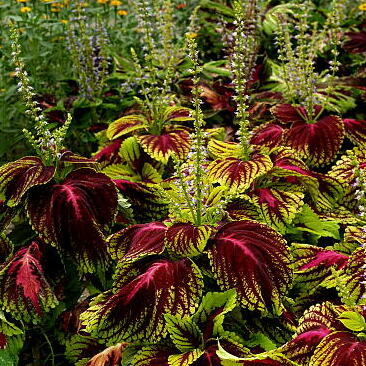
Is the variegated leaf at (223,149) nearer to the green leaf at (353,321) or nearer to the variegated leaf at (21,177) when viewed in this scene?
the variegated leaf at (21,177)

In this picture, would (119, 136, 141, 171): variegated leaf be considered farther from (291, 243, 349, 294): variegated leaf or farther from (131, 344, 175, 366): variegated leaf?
(131, 344, 175, 366): variegated leaf

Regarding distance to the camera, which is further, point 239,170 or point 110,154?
point 110,154

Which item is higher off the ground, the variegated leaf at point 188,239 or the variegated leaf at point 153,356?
the variegated leaf at point 188,239

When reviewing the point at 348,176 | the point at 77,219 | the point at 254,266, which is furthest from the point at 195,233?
the point at 348,176

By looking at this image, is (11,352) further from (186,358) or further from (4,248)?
(186,358)

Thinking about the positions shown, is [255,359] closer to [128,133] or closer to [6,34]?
[128,133]

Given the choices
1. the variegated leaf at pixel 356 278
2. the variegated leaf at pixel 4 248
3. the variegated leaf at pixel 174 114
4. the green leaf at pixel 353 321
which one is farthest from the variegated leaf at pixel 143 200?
the green leaf at pixel 353 321

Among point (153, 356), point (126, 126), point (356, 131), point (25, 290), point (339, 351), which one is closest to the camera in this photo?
point (339, 351)

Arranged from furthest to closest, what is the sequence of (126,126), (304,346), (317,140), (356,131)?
(126,126)
(356,131)
(317,140)
(304,346)

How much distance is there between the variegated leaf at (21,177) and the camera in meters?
2.25

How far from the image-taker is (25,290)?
7.02ft

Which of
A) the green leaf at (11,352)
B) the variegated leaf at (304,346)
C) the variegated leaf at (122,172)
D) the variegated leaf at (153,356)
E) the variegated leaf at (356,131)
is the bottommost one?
the green leaf at (11,352)

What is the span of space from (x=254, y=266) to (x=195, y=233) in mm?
219

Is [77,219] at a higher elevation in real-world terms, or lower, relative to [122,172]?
higher
